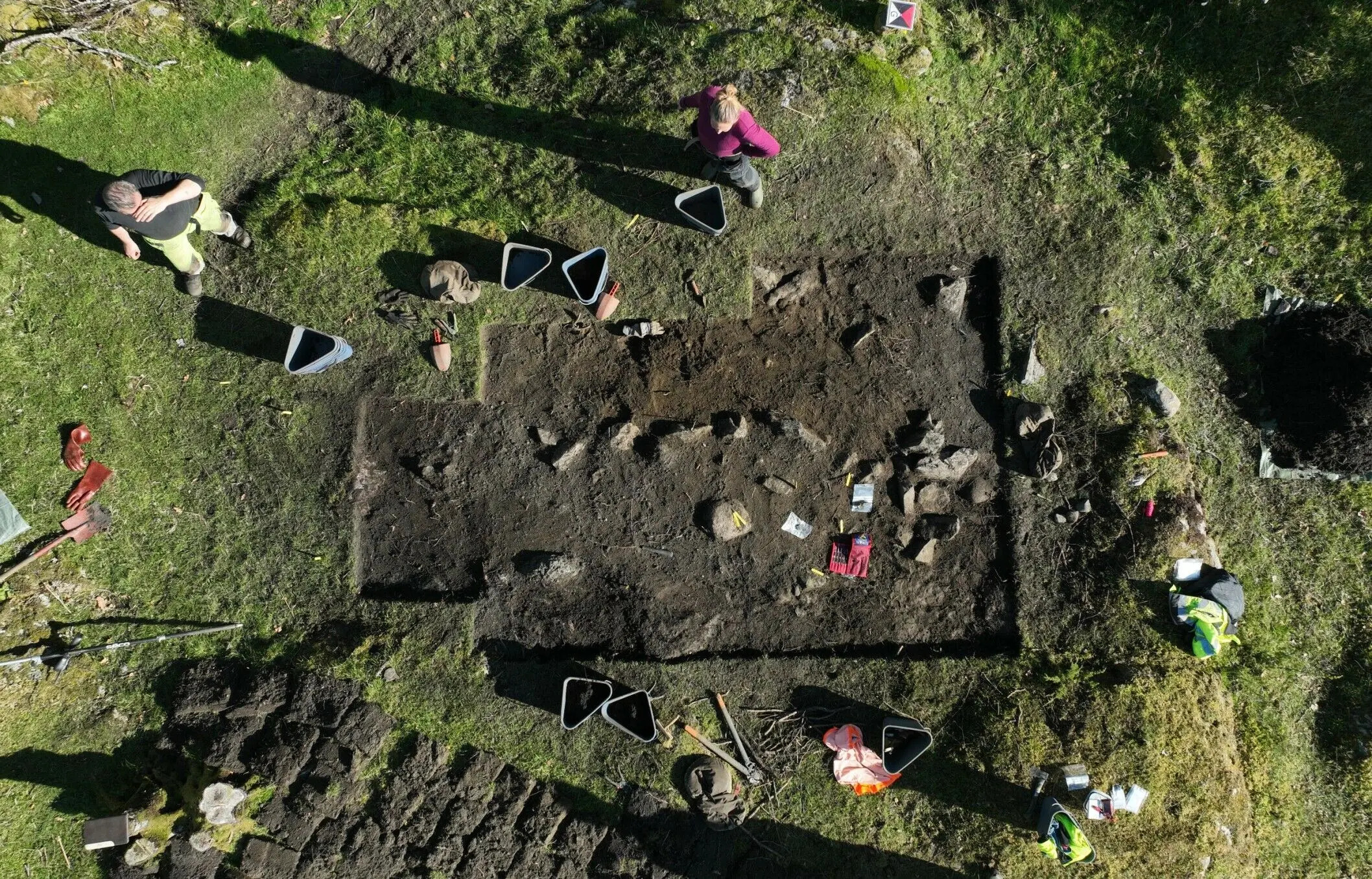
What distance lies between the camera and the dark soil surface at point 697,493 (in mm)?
5219

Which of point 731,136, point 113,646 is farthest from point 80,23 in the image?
point 731,136

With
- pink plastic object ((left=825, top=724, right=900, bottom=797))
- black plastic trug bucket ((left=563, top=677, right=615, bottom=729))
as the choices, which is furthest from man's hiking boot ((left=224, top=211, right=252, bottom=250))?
pink plastic object ((left=825, top=724, right=900, bottom=797))

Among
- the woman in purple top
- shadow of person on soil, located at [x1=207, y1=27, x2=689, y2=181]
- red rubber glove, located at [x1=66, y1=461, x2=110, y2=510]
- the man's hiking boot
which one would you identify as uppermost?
the woman in purple top

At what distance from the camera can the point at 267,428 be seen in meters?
5.27

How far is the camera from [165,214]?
15.3ft

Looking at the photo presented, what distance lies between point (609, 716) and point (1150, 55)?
673 centimetres

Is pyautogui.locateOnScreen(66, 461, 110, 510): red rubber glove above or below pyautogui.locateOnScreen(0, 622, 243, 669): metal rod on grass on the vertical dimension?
above

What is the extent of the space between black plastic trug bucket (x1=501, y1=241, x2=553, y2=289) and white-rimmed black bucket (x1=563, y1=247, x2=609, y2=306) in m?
0.19

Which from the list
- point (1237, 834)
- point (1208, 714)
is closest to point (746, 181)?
point (1208, 714)

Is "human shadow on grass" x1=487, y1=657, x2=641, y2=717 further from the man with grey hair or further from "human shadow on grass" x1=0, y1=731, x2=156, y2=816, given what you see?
the man with grey hair

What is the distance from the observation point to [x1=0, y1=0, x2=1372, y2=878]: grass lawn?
5.08m

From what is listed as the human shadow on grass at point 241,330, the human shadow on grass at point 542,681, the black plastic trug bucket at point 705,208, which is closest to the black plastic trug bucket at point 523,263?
the black plastic trug bucket at point 705,208

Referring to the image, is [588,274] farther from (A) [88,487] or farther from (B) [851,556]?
(A) [88,487]

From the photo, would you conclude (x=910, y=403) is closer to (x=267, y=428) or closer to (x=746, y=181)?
(x=746, y=181)
